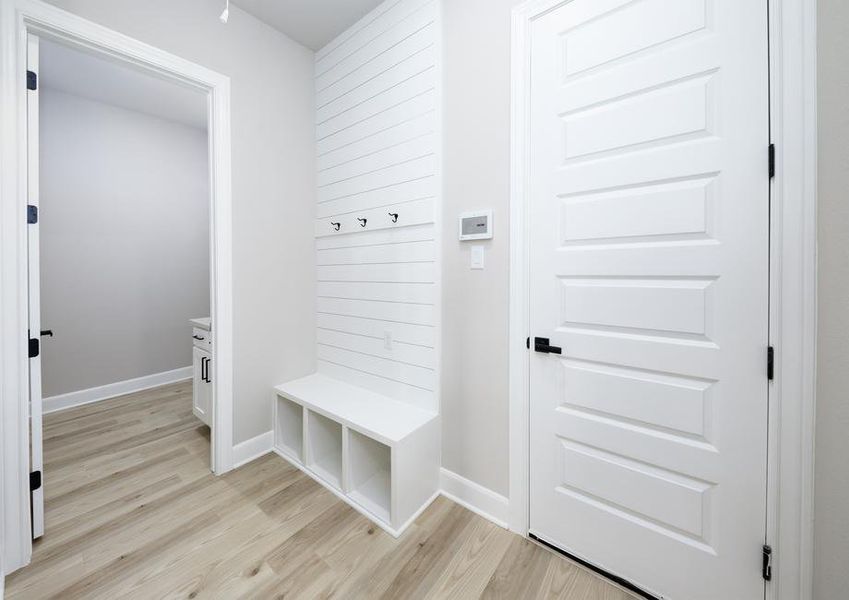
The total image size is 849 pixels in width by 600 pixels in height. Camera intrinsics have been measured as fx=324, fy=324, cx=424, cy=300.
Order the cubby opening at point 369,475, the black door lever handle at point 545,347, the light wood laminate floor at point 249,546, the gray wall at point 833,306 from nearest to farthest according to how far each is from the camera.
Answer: the gray wall at point 833,306
the light wood laminate floor at point 249,546
the black door lever handle at point 545,347
the cubby opening at point 369,475

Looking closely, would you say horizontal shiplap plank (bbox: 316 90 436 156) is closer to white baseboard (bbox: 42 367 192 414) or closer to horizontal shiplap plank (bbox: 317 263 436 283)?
horizontal shiplap plank (bbox: 317 263 436 283)

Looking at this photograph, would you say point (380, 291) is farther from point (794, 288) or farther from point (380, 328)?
point (794, 288)

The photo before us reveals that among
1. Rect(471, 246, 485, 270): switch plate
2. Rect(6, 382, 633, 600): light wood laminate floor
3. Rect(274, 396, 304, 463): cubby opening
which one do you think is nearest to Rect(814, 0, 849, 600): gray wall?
Rect(6, 382, 633, 600): light wood laminate floor

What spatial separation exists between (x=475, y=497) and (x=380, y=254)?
4.91 ft

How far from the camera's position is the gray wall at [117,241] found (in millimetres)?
2951

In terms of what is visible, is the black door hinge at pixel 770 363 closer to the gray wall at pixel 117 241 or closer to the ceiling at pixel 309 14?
the ceiling at pixel 309 14

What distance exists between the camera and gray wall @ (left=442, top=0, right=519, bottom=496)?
61.8 inches

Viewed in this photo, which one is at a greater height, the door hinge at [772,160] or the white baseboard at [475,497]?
the door hinge at [772,160]

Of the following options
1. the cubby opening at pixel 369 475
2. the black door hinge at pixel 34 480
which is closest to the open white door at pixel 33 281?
the black door hinge at pixel 34 480

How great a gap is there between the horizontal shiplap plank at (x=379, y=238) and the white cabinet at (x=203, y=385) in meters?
1.17

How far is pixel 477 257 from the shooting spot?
166cm

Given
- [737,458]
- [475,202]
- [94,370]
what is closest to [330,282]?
[475,202]

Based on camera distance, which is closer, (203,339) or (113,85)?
(203,339)

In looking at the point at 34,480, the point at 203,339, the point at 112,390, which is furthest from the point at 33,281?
the point at 112,390
